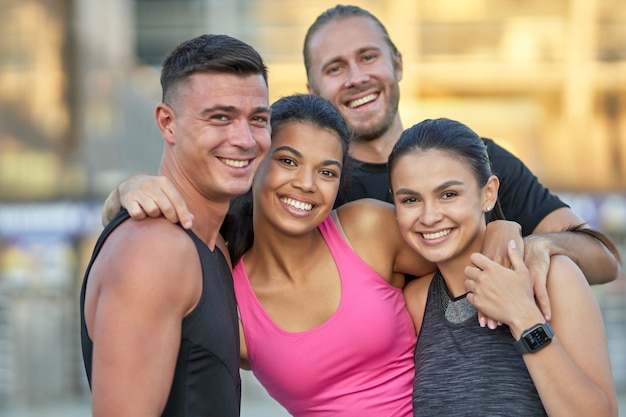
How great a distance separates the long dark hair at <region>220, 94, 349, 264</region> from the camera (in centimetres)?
321

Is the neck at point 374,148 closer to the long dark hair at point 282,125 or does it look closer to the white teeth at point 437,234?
the long dark hair at point 282,125

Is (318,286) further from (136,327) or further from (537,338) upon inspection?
(136,327)

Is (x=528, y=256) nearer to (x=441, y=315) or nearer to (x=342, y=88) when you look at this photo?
(x=441, y=315)

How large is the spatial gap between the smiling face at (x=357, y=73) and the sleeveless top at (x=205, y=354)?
153 cm

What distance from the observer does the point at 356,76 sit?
4.07 meters

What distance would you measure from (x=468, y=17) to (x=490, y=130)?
1861 mm

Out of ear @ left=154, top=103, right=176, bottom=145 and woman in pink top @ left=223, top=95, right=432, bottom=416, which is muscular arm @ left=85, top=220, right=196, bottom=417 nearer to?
ear @ left=154, top=103, right=176, bottom=145

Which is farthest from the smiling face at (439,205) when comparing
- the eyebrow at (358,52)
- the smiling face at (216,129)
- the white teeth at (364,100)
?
the eyebrow at (358,52)

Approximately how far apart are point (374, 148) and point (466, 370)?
135 centimetres

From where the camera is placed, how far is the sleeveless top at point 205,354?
2518mm

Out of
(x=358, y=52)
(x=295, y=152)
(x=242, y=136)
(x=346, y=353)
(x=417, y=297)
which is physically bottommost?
(x=346, y=353)

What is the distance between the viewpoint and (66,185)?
50.3 feet

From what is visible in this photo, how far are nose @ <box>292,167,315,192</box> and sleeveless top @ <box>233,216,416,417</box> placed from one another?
30 cm

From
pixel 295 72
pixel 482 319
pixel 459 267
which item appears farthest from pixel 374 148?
pixel 295 72
